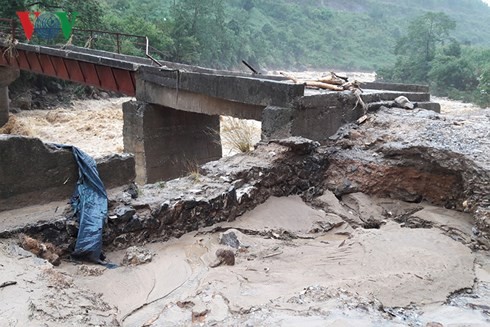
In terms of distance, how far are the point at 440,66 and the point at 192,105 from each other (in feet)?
103

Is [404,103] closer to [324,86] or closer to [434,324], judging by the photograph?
[324,86]

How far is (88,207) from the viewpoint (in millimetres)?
5031

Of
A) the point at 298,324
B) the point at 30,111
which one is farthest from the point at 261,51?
the point at 298,324

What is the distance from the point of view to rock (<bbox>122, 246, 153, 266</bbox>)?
191 inches

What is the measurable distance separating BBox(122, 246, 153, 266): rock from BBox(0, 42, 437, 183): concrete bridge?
10.9 ft

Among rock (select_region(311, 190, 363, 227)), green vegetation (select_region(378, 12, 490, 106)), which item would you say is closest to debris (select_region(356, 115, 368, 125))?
rock (select_region(311, 190, 363, 227))

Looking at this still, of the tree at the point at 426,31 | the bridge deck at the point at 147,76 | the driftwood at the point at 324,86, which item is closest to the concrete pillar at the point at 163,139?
the bridge deck at the point at 147,76

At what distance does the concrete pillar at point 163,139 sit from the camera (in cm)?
1101

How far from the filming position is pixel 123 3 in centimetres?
4862

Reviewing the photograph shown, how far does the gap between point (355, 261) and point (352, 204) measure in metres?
1.99

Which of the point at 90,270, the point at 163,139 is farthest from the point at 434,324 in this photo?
the point at 163,139

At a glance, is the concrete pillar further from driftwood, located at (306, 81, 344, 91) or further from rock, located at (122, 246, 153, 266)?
rock, located at (122, 246, 153, 266)

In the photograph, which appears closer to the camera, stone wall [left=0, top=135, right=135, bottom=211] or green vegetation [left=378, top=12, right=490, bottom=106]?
stone wall [left=0, top=135, right=135, bottom=211]

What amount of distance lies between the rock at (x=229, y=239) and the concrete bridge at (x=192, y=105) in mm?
2654
